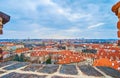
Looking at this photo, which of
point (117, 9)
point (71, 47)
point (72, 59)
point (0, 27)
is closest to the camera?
point (117, 9)

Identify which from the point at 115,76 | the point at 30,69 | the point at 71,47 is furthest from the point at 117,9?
the point at 71,47

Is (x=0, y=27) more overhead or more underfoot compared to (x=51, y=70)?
more overhead

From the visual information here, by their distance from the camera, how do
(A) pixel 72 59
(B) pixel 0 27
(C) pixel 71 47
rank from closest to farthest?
1. (B) pixel 0 27
2. (A) pixel 72 59
3. (C) pixel 71 47

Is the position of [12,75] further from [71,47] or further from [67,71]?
[71,47]

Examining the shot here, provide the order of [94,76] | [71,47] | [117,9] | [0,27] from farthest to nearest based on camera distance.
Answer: [71,47] → [0,27] → [117,9] → [94,76]

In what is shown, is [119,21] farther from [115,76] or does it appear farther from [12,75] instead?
[12,75]

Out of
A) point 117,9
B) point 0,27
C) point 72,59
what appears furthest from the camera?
point 72,59

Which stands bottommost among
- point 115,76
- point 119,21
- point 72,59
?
point 72,59

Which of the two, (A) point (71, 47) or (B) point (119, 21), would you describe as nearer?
(B) point (119, 21)

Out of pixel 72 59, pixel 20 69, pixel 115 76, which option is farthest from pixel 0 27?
pixel 72 59
